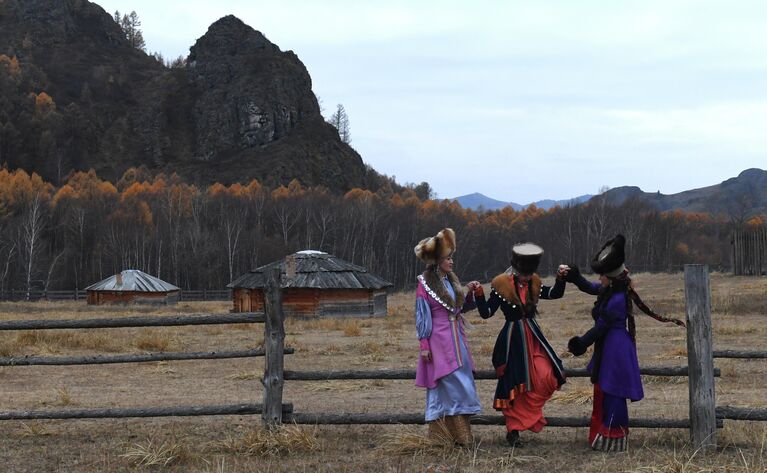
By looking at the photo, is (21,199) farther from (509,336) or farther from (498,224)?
(509,336)

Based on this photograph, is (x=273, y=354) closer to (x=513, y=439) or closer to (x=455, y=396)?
(x=455, y=396)

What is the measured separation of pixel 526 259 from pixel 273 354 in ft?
8.15

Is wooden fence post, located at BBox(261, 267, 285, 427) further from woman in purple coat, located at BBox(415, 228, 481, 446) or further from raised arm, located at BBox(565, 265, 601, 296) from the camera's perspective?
raised arm, located at BBox(565, 265, 601, 296)

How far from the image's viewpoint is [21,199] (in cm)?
8081

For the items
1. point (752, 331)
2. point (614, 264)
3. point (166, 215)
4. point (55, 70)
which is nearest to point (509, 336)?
point (614, 264)

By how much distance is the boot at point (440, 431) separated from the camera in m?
6.38

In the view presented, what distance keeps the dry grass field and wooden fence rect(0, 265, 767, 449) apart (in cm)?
21

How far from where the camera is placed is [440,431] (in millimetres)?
6438

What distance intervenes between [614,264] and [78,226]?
77280 millimetres

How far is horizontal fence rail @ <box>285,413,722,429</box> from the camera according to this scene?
21.5 feet

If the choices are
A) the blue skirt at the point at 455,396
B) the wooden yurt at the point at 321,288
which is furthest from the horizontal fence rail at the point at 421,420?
the wooden yurt at the point at 321,288

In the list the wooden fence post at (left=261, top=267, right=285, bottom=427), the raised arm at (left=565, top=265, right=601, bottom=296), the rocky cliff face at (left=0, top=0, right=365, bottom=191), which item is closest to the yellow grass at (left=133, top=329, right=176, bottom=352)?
the wooden fence post at (left=261, top=267, right=285, bottom=427)

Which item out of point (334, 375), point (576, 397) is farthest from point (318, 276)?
point (334, 375)

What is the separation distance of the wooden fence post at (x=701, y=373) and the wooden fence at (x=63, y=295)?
53.8 meters
